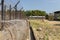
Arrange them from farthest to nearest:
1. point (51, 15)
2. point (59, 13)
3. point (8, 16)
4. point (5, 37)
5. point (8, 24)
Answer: point (59, 13) < point (51, 15) < point (8, 16) < point (8, 24) < point (5, 37)

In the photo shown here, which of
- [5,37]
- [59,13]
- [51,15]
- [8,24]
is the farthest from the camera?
[59,13]

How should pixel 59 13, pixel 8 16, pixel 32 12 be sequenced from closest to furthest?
pixel 8 16 → pixel 59 13 → pixel 32 12

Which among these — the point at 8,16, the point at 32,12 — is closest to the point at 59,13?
the point at 32,12

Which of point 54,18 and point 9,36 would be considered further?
point 54,18

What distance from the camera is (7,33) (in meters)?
2.92

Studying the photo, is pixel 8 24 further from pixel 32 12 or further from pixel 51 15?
pixel 32 12

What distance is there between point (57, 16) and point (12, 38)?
65.6 meters

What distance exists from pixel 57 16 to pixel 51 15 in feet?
9.49

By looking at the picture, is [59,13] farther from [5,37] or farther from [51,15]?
[5,37]

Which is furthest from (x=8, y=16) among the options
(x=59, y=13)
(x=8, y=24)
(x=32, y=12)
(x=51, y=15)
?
(x=32, y=12)

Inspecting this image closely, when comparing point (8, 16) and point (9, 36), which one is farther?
point (8, 16)

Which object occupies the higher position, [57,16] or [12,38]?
[12,38]

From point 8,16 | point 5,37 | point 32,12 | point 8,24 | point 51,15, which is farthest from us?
point 32,12

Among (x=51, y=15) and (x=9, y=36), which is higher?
(x=9, y=36)
